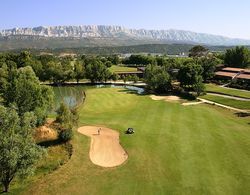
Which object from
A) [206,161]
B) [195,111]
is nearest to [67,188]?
[206,161]

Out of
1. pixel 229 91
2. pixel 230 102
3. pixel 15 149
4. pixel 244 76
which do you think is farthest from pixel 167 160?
pixel 244 76

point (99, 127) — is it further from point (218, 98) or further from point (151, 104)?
point (218, 98)

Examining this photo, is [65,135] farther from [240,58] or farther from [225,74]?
[240,58]

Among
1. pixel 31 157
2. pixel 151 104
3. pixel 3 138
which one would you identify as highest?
pixel 3 138

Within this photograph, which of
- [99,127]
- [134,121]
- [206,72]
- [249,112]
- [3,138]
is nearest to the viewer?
[3,138]

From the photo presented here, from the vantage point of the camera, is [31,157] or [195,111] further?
[195,111]

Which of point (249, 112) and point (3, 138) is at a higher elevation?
point (3, 138)
